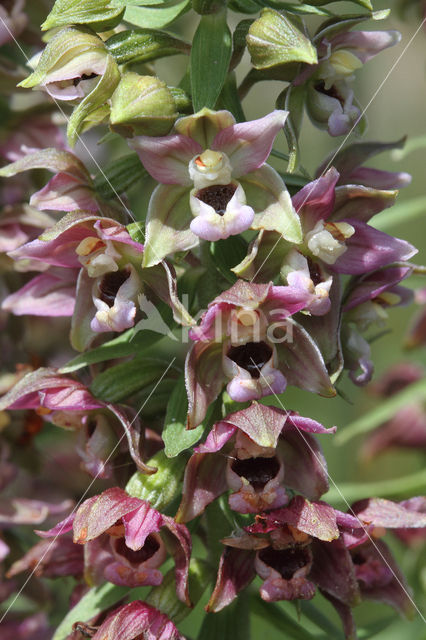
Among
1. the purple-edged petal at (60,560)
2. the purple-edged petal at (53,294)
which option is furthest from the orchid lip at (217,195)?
the purple-edged petal at (60,560)

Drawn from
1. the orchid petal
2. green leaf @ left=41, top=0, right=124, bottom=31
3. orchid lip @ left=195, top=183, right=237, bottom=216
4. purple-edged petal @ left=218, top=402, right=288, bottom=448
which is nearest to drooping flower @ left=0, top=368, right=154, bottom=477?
purple-edged petal @ left=218, top=402, right=288, bottom=448

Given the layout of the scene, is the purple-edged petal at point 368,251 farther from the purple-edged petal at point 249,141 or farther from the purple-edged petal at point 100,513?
the purple-edged petal at point 100,513

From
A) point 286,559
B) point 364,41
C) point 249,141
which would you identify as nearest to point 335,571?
point 286,559

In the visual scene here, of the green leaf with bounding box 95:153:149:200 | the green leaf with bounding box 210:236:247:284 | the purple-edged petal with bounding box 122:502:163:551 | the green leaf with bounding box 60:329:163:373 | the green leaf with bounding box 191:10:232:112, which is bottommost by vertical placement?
the purple-edged petal with bounding box 122:502:163:551

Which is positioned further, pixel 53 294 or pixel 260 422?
pixel 53 294

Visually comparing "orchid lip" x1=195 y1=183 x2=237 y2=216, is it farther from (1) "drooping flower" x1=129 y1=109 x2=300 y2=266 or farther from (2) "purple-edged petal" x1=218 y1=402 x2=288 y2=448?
(2) "purple-edged petal" x1=218 y1=402 x2=288 y2=448

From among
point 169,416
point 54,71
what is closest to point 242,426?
point 169,416

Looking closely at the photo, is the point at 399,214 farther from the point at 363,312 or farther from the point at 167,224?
the point at 167,224
